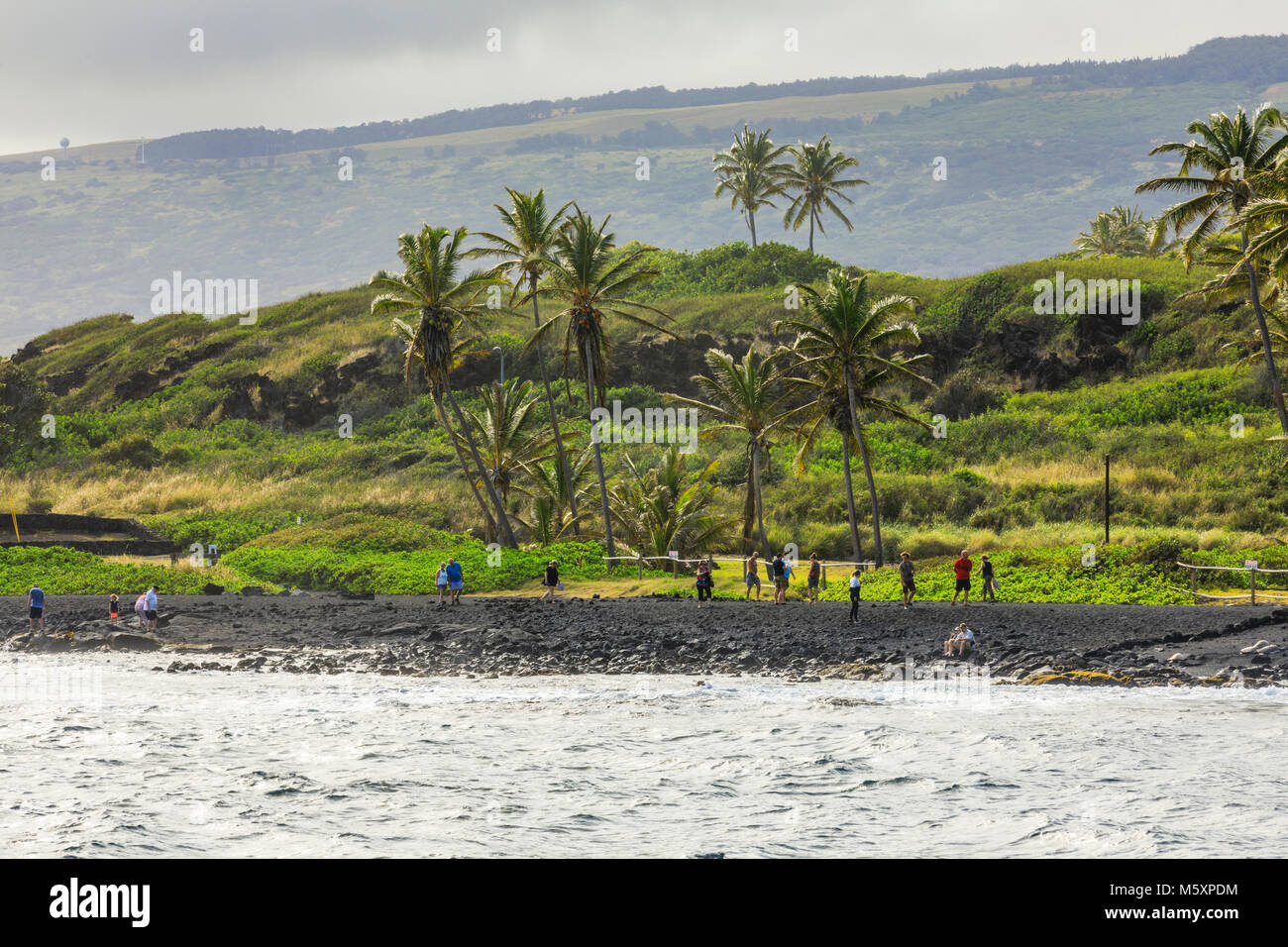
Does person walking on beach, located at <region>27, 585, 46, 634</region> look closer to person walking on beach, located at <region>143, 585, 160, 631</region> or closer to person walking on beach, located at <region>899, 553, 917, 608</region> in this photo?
person walking on beach, located at <region>143, 585, 160, 631</region>

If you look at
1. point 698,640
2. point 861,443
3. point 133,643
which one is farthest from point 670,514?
point 133,643

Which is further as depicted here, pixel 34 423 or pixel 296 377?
pixel 296 377

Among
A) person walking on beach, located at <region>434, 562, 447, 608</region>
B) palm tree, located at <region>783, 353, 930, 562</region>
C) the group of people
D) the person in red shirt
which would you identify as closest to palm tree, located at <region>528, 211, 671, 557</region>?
palm tree, located at <region>783, 353, 930, 562</region>

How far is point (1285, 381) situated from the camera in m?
51.9

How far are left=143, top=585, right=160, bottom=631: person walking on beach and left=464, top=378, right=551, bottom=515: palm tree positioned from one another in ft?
48.3

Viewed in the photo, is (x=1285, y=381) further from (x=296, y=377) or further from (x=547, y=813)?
(x=296, y=377)

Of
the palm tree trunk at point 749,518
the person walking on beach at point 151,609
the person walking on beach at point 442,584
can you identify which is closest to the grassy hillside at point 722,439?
the palm tree trunk at point 749,518

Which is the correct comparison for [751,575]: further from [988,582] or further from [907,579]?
[988,582]

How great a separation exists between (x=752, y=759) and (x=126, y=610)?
2399cm

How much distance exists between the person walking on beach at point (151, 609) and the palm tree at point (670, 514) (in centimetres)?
1492

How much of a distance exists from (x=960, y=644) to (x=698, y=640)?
628 centimetres

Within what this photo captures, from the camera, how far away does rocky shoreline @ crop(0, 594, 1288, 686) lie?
25.4 metres

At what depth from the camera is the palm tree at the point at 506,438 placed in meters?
44.8
